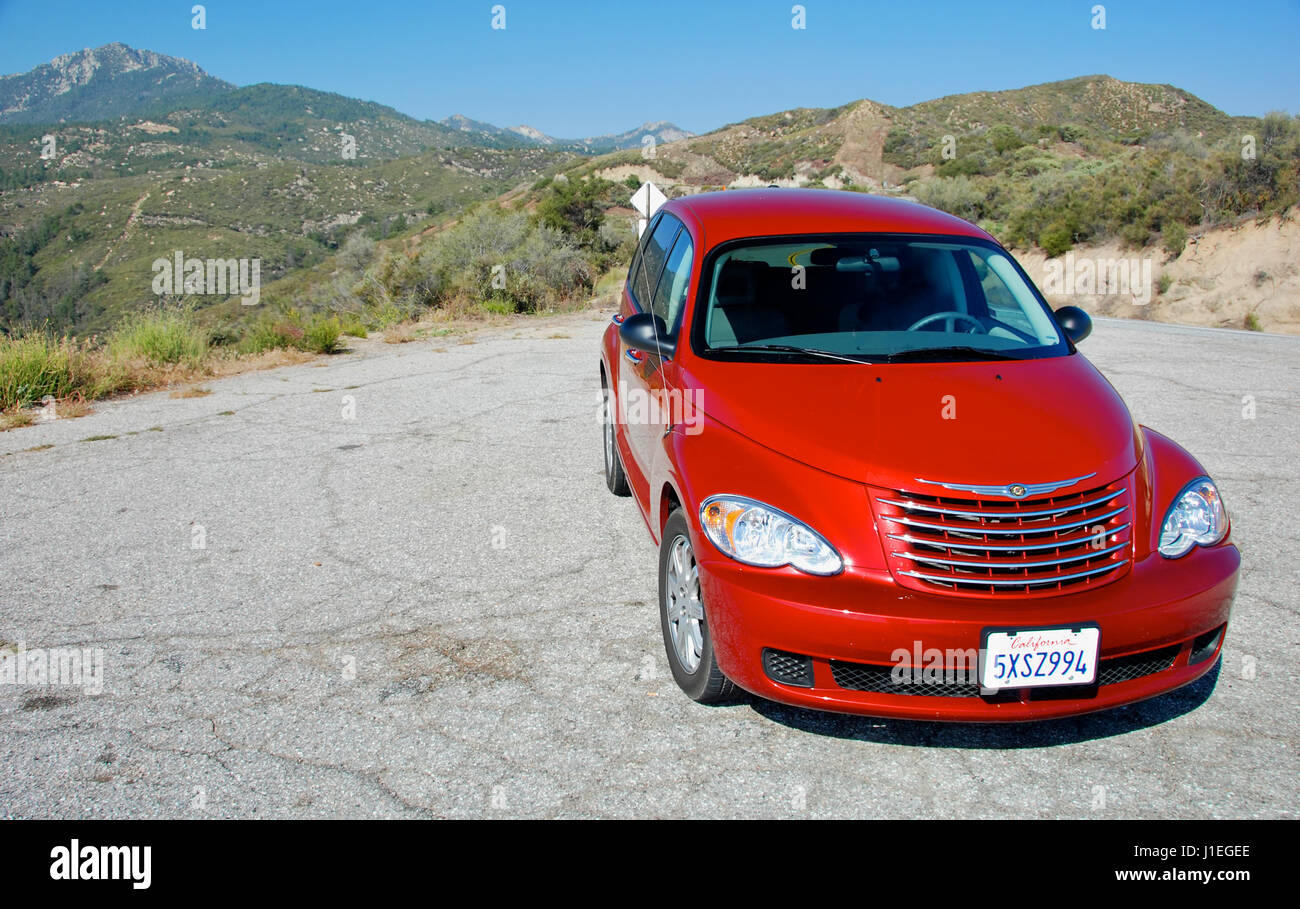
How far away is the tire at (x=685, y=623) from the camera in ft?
10.5

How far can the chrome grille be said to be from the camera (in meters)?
2.76

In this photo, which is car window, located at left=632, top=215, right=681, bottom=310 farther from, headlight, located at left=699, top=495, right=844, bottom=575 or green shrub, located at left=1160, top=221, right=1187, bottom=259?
green shrub, located at left=1160, top=221, right=1187, bottom=259

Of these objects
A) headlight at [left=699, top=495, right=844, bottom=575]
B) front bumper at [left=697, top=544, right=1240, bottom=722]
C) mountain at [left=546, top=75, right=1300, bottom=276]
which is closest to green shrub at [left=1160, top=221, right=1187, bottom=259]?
mountain at [left=546, top=75, right=1300, bottom=276]

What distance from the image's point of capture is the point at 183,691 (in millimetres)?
3520

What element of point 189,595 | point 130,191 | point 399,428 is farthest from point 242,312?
point 130,191

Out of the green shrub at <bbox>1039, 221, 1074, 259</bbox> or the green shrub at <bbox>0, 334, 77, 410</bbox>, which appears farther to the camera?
the green shrub at <bbox>1039, 221, 1074, 259</bbox>

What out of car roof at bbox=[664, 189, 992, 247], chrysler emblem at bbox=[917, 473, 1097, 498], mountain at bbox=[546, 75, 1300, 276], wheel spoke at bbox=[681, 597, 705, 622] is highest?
mountain at bbox=[546, 75, 1300, 276]

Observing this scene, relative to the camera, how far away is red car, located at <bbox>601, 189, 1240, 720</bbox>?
2.73 m

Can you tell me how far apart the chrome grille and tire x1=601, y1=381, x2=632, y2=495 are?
115 inches

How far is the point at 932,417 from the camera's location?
3197 mm

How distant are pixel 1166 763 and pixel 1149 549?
719 mm

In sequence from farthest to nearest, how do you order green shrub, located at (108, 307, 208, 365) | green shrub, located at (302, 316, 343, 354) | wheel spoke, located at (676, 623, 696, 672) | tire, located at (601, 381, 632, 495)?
green shrub, located at (302, 316, 343, 354) < green shrub, located at (108, 307, 208, 365) < tire, located at (601, 381, 632, 495) < wheel spoke, located at (676, 623, 696, 672)

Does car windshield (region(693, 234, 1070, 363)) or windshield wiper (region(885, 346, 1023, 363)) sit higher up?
car windshield (region(693, 234, 1070, 363))

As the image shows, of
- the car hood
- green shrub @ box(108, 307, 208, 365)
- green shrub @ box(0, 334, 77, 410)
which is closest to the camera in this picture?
the car hood
